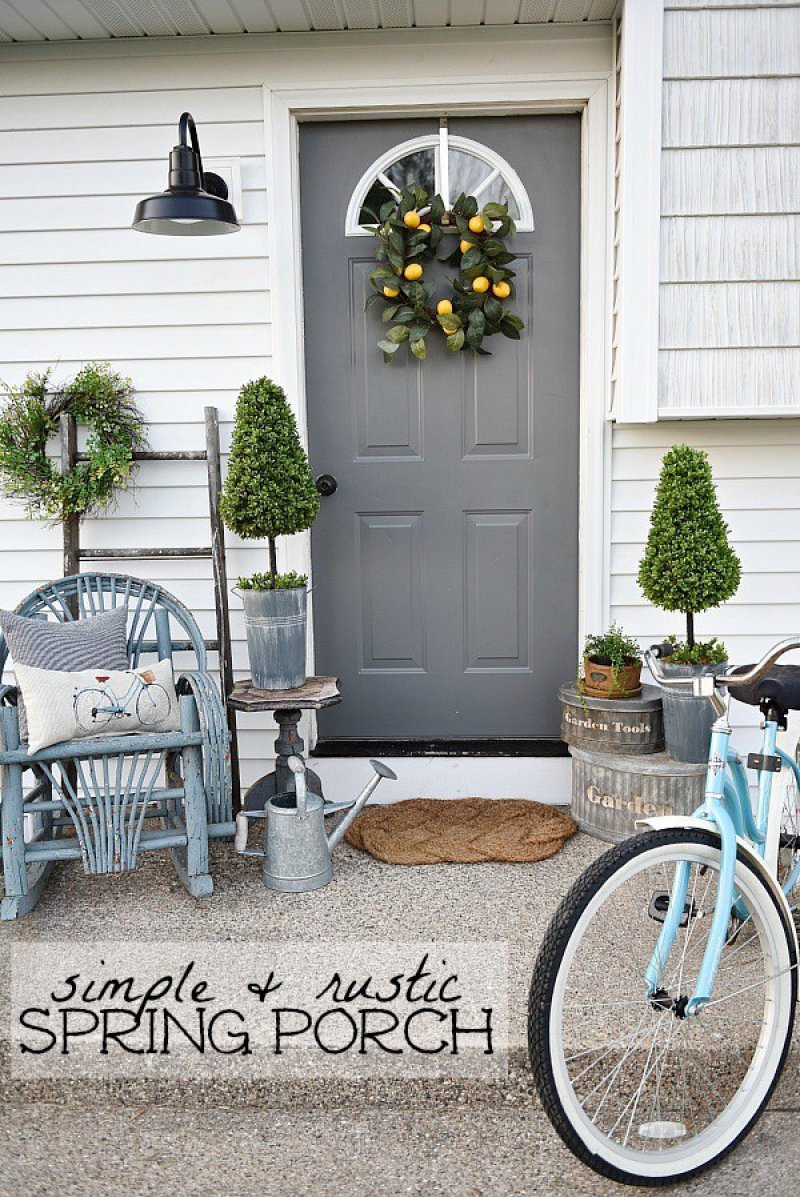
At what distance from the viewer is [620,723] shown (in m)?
3.05

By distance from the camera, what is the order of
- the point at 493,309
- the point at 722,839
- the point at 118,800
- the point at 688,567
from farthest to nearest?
the point at 493,309, the point at 688,567, the point at 118,800, the point at 722,839

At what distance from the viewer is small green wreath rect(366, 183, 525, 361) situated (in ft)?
10.7

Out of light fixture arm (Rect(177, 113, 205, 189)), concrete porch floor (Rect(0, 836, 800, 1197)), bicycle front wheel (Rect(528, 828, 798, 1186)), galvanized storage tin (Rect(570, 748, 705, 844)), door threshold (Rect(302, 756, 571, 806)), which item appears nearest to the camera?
bicycle front wheel (Rect(528, 828, 798, 1186))

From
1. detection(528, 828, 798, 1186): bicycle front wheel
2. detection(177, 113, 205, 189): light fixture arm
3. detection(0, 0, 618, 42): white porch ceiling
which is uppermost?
detection(0, 0, 618, 42): white porch ceiling

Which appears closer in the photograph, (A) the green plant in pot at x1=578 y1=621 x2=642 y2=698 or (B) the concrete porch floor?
(B) the concrete porch floor

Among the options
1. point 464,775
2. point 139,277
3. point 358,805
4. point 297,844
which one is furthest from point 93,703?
point 139,277

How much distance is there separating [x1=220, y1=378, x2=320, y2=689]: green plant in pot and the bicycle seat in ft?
4.71

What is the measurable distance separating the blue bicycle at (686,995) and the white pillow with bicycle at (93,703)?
1.29 meters

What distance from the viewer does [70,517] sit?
10.9 feet

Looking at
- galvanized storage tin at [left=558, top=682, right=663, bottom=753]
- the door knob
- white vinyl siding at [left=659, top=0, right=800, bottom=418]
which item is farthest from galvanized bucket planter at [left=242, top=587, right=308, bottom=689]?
white vinyl siding at [left=659, top=0, right=800, bottom=418]

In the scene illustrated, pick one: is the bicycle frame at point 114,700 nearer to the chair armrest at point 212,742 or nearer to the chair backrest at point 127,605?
the chair armrest at point 212,742

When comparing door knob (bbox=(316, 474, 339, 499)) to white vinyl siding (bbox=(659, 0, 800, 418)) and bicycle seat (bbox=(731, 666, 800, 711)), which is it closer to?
white vinyl siding (bbox=(659, 0, 800, 418))

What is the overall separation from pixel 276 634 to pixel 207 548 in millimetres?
528

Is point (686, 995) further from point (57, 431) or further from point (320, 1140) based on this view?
point (57, 431)
